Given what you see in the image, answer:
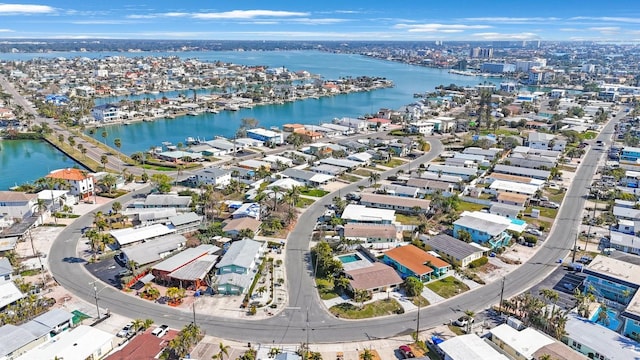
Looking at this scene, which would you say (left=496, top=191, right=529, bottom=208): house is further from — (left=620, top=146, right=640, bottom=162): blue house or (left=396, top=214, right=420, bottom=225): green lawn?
(left=620, top=146, right=640, bottom=162): blue house

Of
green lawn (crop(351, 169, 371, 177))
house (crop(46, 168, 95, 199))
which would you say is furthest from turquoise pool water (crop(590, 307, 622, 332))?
house (crop(46, 168, 95, 199))

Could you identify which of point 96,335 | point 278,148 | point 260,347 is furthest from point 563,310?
point 278,148

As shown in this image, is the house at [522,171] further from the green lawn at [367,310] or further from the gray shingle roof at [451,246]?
the green lawn at [367,310]

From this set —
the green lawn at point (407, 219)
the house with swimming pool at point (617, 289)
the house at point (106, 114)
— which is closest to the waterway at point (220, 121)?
the house at point (106, 114)

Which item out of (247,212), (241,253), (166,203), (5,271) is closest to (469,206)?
(247,212)

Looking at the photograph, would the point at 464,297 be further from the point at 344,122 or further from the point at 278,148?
the point at 344,122

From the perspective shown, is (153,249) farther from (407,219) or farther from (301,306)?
(407,219)
